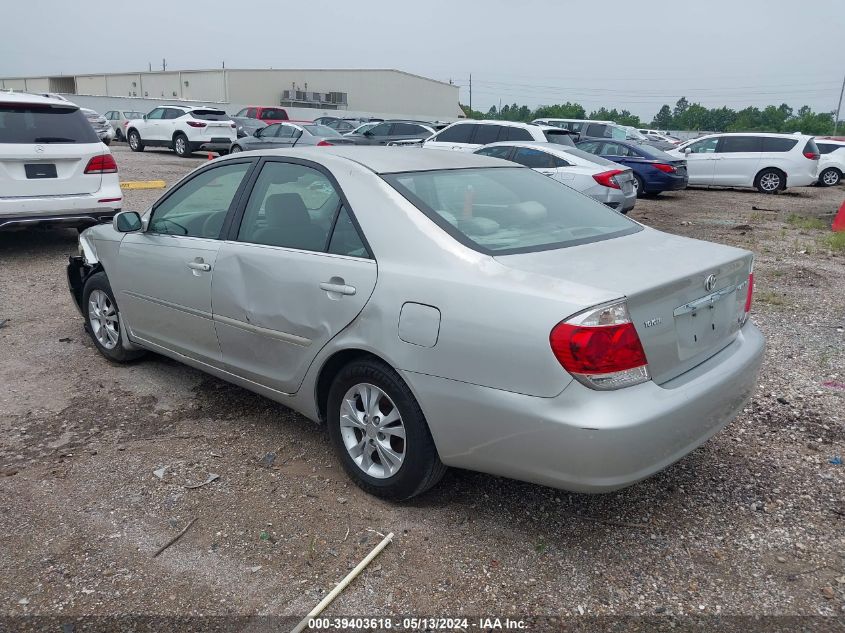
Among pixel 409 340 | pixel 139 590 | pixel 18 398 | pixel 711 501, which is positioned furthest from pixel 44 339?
pixel 711 501

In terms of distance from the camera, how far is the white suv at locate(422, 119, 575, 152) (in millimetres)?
14742

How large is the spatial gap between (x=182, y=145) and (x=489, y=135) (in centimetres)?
1298

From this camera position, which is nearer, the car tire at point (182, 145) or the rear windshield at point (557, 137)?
the rear windshield at point (557, 137)

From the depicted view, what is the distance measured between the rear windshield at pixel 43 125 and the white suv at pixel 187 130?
1575 cm

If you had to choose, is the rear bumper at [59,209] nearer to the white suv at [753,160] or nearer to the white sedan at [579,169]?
the white sedan at [579,169]

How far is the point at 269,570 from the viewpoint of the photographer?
9.67 feet

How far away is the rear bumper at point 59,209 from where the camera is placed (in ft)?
25.0

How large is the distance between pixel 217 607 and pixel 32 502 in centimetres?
131

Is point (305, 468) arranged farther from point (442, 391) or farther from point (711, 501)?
point (711, 501)

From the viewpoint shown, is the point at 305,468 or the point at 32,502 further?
the point at 305,468

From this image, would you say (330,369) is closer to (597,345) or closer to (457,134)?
(597,345)

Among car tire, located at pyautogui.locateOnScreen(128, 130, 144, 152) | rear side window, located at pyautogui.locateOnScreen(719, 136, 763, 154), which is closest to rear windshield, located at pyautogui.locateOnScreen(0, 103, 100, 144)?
rear side window, located at pyautogui.locateOnScreen(719, 136, 763, 154)

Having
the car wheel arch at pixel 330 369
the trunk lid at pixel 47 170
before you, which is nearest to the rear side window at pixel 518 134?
the trunk lid at pixel 47 170

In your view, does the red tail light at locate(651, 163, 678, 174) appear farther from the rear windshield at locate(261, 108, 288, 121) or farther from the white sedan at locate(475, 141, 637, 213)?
the rear windshield at locate(261, 108, 288, 121)
